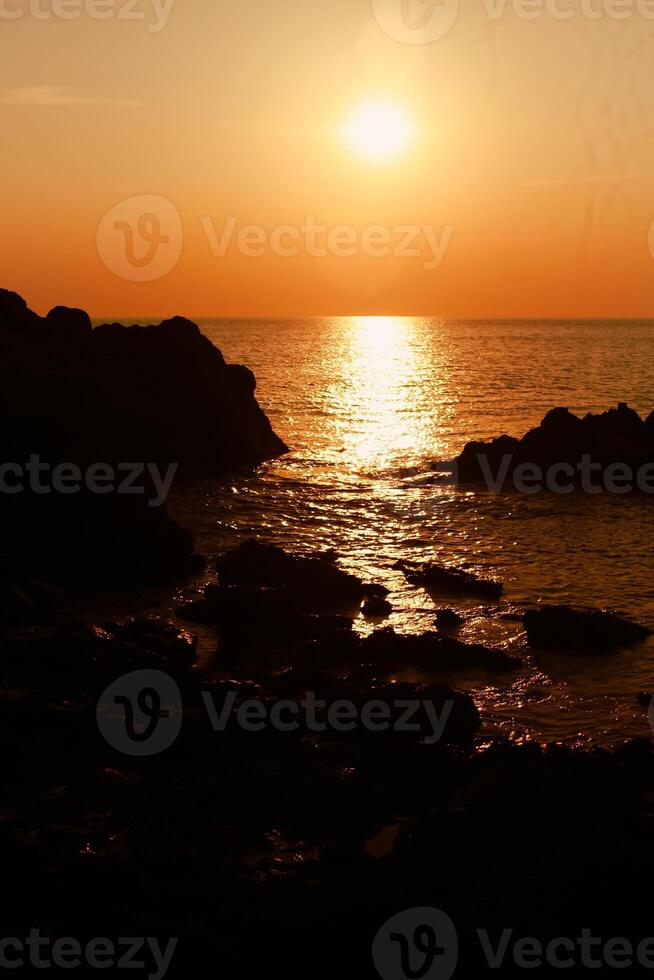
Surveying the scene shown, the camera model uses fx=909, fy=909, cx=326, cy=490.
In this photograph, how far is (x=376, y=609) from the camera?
69.5ft

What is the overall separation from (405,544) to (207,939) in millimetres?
20415

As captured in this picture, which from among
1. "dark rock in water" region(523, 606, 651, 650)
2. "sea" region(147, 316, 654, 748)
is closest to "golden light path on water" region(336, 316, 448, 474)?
"sea" region(147, 316, 654, 748)

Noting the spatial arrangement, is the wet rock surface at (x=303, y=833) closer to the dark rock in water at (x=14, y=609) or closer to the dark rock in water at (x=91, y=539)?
the dark rock in water at (x=14, y=609)

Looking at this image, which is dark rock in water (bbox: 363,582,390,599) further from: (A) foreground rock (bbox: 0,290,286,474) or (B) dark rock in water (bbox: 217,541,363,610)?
(A) foreground rock (bbox: 0,290,286,474)

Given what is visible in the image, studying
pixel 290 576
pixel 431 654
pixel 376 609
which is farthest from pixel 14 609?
pixel 431 654

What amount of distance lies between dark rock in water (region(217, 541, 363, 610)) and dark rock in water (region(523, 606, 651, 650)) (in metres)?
4.74

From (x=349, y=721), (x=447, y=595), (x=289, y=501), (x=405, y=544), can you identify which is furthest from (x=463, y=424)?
(x=349, y=721)

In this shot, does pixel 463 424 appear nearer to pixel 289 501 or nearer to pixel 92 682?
pixel 289 501

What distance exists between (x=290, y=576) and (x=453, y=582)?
4273 mm

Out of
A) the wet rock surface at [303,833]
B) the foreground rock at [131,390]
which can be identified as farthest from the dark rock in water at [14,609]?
the foreground rock at [131,390]

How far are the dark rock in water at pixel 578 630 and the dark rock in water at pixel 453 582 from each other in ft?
10.8

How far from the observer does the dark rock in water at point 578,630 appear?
18.9 m

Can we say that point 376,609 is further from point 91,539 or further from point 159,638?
point 91,539

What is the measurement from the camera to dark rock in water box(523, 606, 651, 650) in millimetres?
18859
